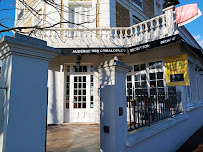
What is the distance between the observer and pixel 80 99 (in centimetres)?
703

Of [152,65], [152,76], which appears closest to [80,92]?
[152,76]

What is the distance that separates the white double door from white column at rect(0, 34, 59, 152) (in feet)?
17.8

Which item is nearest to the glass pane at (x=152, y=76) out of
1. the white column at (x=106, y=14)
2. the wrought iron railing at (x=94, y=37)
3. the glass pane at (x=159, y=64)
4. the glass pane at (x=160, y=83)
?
the glass pane at (x=160, y=83)

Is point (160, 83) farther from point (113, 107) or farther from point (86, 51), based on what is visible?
point (113, 107)

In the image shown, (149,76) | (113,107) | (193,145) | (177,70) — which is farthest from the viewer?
(149,76)

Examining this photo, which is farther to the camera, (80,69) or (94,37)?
(80,69)

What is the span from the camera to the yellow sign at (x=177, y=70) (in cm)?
530

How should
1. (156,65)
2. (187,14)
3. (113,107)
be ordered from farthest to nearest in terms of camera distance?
(156,65) → (187,14) → (113,107)

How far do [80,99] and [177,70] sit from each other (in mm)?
4437

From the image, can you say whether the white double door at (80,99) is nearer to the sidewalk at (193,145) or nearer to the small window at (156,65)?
the small window at (156,65)

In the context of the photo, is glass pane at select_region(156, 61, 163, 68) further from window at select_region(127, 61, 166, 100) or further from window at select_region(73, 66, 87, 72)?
window at select_region(73, 66, 87, 72)

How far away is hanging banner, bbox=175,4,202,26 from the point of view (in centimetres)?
494

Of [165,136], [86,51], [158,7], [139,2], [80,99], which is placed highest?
[158,7]

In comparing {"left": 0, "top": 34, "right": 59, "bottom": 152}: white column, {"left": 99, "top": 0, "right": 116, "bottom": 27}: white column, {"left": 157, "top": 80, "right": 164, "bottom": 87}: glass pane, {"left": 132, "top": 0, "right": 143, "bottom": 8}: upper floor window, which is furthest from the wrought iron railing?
{"left": 0, "top": 34, "right": 59, "bottom": 152}: white column
